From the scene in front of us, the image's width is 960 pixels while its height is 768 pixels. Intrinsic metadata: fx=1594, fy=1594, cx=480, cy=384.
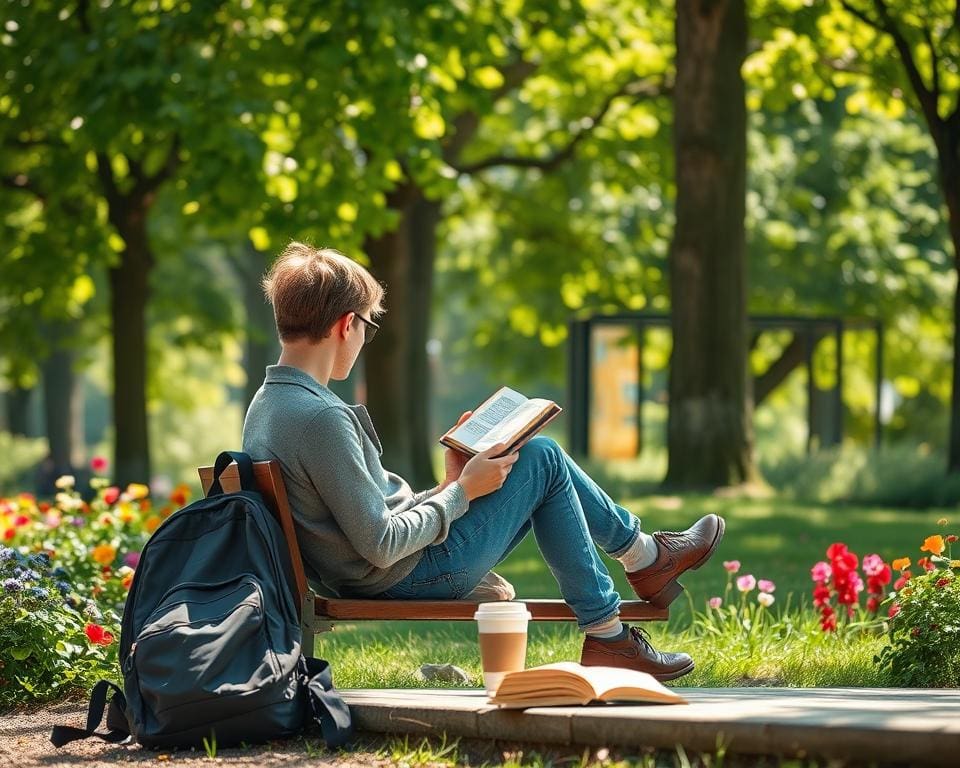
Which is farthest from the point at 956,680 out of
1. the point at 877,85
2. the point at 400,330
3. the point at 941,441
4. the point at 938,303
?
the point at 941,441

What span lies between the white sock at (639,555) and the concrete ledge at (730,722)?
412mm

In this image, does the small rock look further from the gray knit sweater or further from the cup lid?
the cup lid

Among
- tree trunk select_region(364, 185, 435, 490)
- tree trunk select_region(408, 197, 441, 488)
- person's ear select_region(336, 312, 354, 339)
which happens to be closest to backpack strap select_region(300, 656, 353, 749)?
person's ear select_region(336, 312, 354, 339)

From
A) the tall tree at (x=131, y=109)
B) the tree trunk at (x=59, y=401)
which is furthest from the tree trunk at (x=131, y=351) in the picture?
the tree trunk at (x=59, y=401)

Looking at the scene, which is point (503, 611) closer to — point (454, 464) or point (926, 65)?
point (454, 464)

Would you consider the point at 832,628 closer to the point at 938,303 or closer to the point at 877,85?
the point at 877,85

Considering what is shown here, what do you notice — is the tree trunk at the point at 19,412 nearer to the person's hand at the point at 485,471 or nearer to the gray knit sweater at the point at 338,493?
the gray knit sweater at the point at 338,493

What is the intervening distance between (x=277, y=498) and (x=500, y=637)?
753 millimetres

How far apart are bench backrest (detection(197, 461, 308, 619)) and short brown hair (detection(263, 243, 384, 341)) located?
1.40 ft

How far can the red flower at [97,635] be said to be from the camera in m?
5.68

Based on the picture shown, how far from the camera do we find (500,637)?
455 cm

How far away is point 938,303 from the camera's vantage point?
2248cm

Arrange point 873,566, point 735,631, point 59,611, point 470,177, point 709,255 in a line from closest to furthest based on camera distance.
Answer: point 59,611
point 873,566
point 735,631
point 709,255
point 470,177

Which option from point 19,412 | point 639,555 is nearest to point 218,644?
point 639,555
